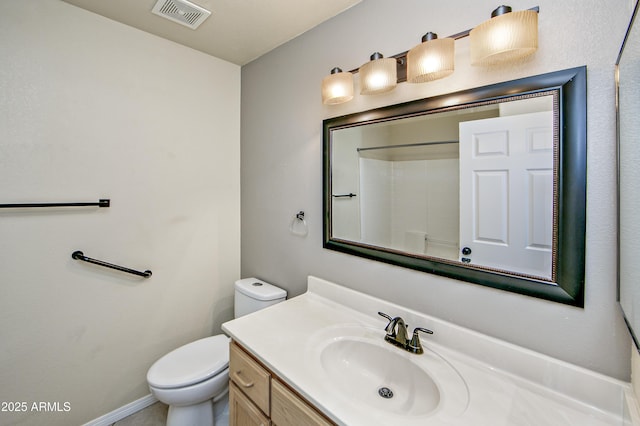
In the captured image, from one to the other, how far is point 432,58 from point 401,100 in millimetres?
224

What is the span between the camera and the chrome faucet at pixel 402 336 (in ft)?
3.60

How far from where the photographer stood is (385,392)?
41.9 inches

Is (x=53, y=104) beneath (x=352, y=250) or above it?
above

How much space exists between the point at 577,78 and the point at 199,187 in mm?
2031

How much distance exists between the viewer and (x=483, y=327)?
3.44 ft

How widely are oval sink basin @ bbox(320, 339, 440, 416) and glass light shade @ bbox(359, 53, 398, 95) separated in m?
1.10

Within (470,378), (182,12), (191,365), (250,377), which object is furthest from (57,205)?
(470,378)

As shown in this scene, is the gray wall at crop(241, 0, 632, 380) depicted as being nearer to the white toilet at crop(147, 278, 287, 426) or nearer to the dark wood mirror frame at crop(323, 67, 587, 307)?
the dark wood mirror frame at crop(323, 67, 587, 307)

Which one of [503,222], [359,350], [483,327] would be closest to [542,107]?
[503,222]

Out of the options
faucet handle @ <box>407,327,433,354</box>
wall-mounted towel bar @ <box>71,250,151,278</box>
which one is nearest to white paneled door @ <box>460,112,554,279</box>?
faucet handle @ <box>407,327,433,354</box>

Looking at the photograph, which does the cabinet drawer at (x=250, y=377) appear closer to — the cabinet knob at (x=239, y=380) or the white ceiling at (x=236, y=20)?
the cabinet knob at (x=239, y=380)

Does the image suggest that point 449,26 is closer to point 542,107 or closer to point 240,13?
point 542,107

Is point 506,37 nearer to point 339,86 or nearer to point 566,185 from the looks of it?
point 566,185

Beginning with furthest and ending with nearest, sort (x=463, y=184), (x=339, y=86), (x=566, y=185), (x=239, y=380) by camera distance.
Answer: (x=339, y=86) < (x=239, y=380) < (x=463, y=184) < (x=566, y=185)
